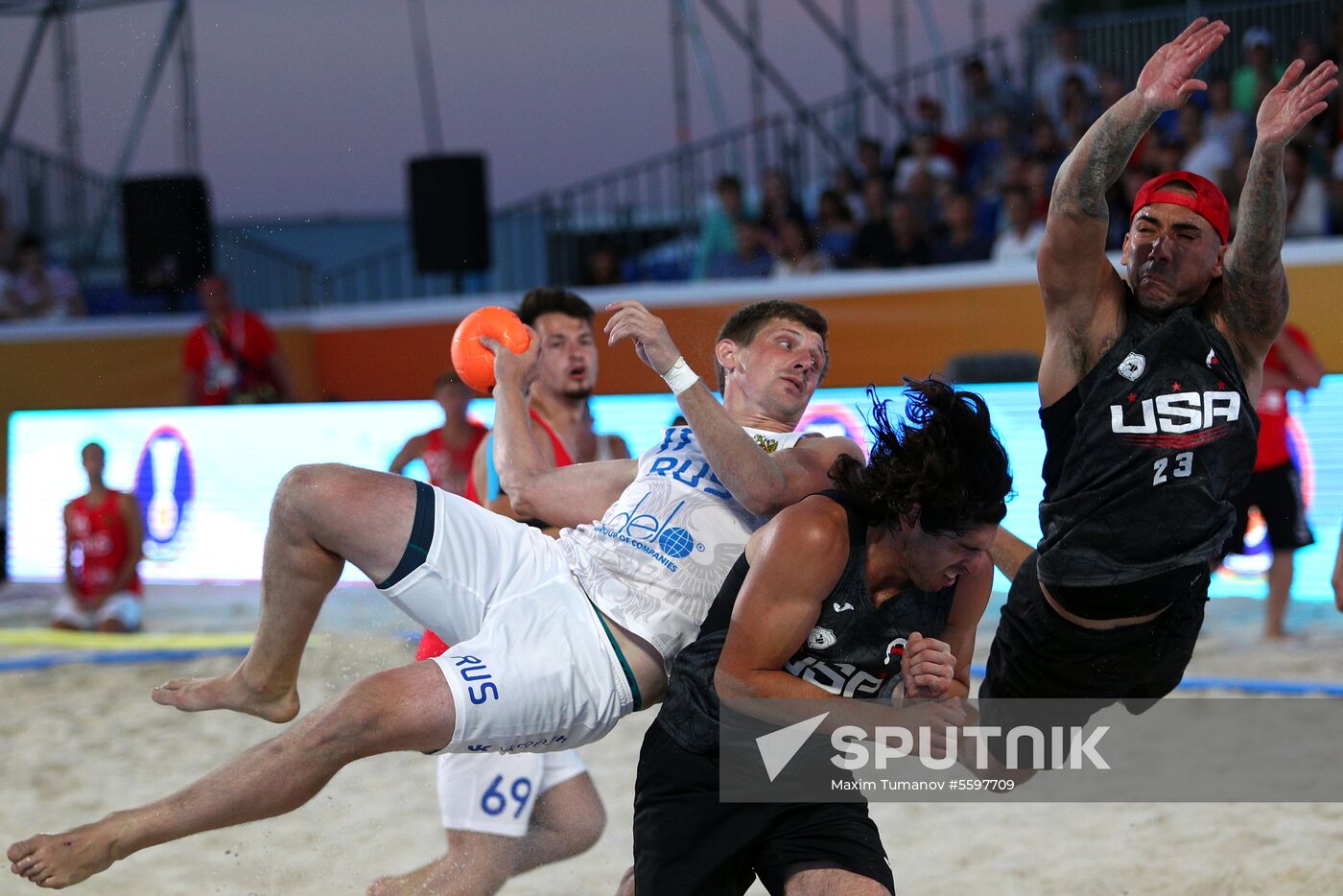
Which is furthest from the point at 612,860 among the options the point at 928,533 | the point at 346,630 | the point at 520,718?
the point at 346,630

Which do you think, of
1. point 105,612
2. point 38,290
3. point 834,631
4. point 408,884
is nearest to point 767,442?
point 834,631

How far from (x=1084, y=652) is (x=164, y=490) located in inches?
256

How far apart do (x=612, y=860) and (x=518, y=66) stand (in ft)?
30.4

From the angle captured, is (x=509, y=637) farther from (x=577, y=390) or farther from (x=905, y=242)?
(x=905, y=242)

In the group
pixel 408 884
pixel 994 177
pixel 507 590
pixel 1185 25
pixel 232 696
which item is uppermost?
pixel 1185 25

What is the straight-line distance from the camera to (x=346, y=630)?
7.27 m

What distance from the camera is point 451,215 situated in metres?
10.8

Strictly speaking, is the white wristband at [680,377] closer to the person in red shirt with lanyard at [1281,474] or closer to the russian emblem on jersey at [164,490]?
the person in red shirt with lanyard at [1281,474]

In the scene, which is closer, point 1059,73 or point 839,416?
point 839,416

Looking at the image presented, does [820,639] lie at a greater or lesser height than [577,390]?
lesser

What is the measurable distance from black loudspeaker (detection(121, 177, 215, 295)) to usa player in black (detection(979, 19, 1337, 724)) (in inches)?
308

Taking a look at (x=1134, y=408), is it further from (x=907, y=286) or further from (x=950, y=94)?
(x=950, y=94)

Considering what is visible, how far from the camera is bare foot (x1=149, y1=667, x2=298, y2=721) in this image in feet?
10.5

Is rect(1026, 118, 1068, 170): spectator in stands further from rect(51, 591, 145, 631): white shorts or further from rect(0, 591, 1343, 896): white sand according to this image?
rect(51, 591, 145, 631): white shorts
